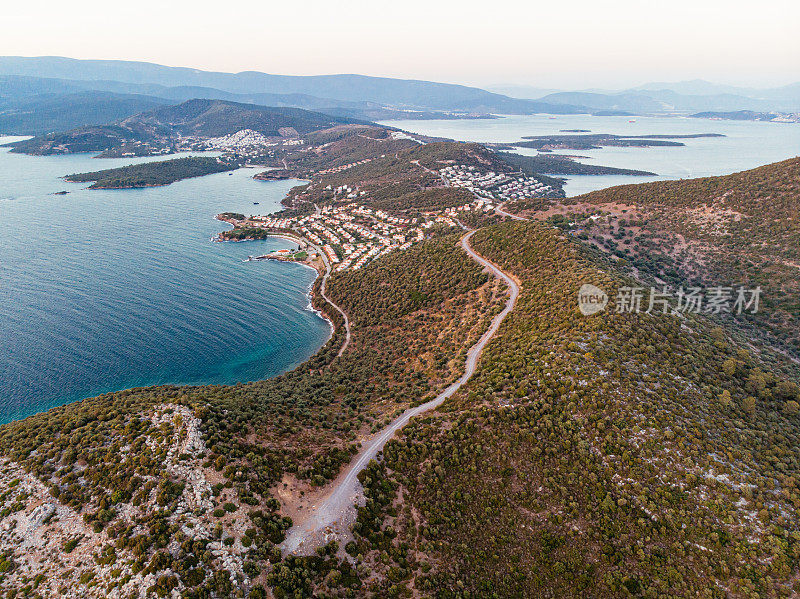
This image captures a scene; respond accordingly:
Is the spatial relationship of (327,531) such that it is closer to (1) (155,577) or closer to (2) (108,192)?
(1) (155,577)

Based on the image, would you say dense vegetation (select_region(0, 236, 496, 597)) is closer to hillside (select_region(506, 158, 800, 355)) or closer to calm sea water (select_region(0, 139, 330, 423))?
calm sea water (select_region(0, 139, 330, 423))

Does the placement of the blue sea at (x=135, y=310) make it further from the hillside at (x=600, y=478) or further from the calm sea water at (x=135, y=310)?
the hillside at (x=600, y=478)

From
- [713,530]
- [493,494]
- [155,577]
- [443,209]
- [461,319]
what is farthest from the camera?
[443,209]

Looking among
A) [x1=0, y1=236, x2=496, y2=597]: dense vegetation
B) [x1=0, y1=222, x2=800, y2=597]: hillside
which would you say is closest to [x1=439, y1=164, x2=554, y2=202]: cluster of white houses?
[x1=0, y1=236, x2=496, y2=597]: dense vegetation

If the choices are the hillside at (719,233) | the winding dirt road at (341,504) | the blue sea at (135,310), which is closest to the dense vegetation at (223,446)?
the winding dirt road at (341,504)

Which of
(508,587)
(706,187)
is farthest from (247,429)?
(706,187)

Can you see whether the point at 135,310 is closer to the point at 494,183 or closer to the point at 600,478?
the point at 600,478

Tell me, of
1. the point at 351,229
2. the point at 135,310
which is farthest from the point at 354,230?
the point at 135,310
